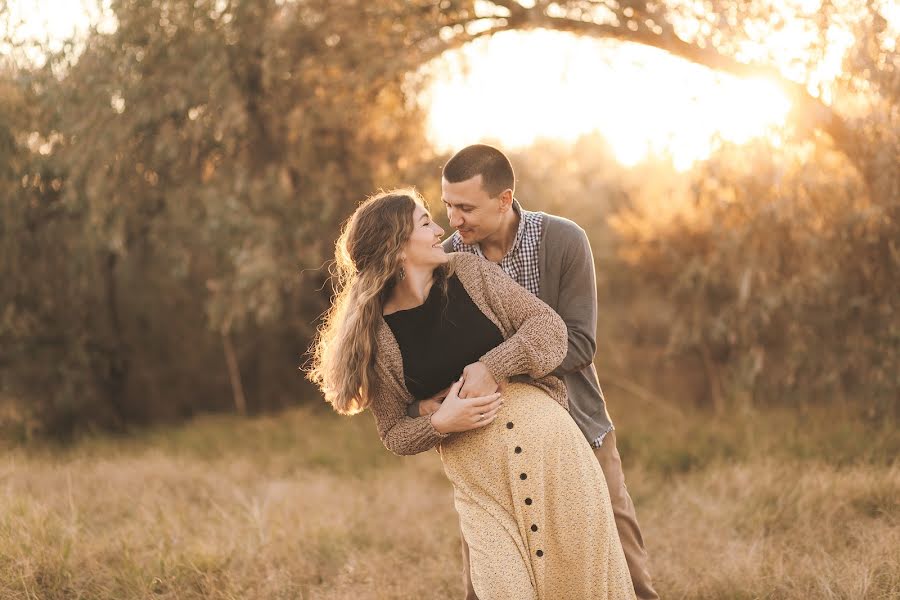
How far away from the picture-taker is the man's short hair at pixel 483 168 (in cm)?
328

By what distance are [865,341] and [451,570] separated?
179 inches

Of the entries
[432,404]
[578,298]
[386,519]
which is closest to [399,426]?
[432,404]

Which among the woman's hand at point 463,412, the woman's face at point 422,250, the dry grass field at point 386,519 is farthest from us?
the dry grass field at point 386,519

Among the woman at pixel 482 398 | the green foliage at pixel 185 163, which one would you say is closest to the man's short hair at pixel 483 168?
the woman at pixel 482 398

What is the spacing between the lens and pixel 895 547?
429 cm

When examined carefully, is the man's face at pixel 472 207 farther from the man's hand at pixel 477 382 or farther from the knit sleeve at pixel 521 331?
the man's hand at pixel 477 382

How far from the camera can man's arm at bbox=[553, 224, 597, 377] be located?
10.5ft

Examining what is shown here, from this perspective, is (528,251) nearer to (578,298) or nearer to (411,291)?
(578,298)

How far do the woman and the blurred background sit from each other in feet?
5.24

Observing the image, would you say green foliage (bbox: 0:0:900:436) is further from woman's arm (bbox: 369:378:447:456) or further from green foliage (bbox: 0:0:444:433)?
woman's arm (bbox: 369:378:447:456)

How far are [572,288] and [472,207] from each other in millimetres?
485

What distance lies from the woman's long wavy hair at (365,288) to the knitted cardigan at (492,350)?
54 millimetres

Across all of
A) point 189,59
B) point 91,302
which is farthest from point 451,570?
point 91,302

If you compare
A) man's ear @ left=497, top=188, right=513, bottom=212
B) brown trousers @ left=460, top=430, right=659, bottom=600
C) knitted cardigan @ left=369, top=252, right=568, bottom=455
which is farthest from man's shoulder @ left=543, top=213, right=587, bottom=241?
brown trousers @ left=460, top=430, right=659, bottom=600
